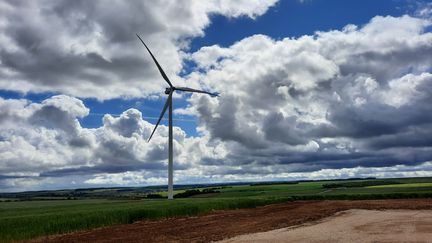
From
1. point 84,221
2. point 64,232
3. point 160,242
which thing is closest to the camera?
point 160,242

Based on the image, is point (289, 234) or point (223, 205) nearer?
point (289, 234)

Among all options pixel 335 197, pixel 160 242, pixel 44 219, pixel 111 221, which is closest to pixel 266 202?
pixel 335 197

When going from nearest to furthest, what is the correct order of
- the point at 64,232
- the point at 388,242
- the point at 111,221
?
the point at 388,242, the point at 64,232, the point at 111,221

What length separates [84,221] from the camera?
40.8 m

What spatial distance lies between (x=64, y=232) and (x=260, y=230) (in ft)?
51.8

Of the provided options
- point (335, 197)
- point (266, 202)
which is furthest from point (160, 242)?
point (335, 197)

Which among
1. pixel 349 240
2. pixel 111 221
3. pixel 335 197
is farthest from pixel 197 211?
pixel 335 197

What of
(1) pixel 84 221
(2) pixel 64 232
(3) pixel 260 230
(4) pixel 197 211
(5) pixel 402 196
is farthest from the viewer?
(5) pixel 402 196

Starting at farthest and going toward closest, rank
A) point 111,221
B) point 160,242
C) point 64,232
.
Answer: point 111,221 < point 64,232 < point 160,242

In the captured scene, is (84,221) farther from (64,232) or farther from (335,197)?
(335,197)

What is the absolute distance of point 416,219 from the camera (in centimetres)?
3934

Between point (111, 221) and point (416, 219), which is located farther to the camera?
point (111, 221)

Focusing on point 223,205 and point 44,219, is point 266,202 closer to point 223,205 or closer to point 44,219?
point 223,205

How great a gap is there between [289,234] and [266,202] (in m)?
40.0
